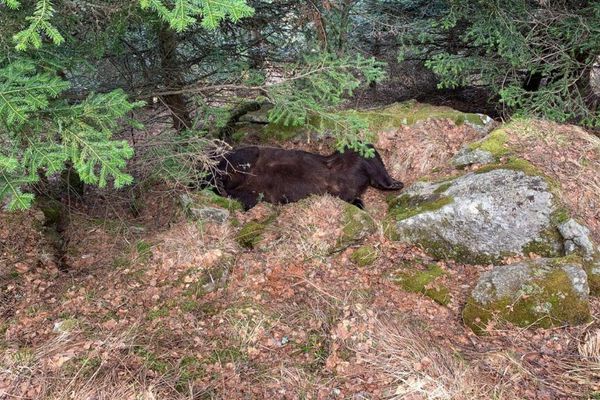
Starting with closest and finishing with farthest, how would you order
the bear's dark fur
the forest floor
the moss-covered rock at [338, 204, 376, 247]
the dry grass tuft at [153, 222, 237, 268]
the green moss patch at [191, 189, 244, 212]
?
1. the forest floor
2. the dry grass tuft at [153, 222, 237, 268]
3. the moss-covered rock at [338, 204, 376, 247]
4. the green moss patch at [191, 189, 244, 212]
5. the bear's dark fur

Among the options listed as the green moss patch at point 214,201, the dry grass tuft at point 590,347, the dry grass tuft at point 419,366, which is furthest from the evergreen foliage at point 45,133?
the dry grass tuft at point 590,347

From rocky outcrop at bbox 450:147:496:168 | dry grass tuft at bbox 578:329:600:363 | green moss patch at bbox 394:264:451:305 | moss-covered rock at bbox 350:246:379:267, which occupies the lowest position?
dry grass tuft at bbox 578:329:600:363

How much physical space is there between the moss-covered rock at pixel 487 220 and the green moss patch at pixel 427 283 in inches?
12.4

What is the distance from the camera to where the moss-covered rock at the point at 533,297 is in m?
3.53

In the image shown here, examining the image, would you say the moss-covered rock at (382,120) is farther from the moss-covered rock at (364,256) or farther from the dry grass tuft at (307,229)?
Result: the moss-covered rock at (364,256)

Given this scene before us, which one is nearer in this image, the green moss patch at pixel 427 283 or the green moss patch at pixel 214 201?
the green moss patch at pixel 427 283

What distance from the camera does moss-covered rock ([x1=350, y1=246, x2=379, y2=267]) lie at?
4.52 meters

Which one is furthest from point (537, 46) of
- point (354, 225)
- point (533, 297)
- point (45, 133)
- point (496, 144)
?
point (45, 133)

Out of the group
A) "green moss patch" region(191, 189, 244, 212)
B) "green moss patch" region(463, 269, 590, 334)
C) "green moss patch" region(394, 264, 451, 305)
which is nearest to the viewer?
"green moss patch" region(463, 269, 590, 334)

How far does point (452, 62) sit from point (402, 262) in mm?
3300

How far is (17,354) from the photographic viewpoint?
3273 mm

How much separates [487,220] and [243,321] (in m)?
2.85

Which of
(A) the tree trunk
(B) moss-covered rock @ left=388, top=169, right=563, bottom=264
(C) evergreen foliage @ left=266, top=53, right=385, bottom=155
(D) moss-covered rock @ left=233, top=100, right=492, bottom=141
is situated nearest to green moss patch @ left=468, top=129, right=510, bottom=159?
(B) moss-covered rock @ left=388, top=169, right=563, bottom=264

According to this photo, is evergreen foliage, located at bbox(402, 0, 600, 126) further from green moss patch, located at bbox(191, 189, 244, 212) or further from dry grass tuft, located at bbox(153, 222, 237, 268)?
dry grass tuft, located at bbox(153, 222, 237, 268)
